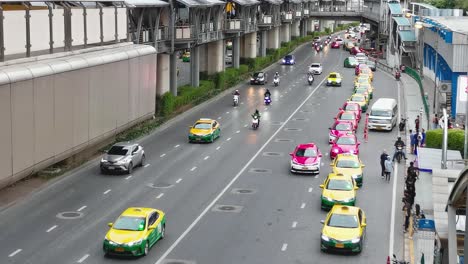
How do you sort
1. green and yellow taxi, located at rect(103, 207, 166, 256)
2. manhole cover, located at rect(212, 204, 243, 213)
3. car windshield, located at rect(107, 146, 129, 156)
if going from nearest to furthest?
green and yellow taxi, located at rect(103, 207, 166, 256), manhole cover, located at rect(212, 204, 243, 213), car windshield, located at rect(107, 146, 129, 156)

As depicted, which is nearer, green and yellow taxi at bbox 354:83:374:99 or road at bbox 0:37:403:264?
road at bbox 0:37:403:264

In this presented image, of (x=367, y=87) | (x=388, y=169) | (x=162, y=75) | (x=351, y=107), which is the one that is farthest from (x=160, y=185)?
(x=367, y=87)

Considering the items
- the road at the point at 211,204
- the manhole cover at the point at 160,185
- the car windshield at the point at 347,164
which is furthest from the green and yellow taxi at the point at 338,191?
the manhole cover at the point at 160,185

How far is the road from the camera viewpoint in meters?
32.7

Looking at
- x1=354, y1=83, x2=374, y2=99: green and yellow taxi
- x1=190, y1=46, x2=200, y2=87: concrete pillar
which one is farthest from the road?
x1=190, y1=46, x2=200, y2=87: concrete pillar

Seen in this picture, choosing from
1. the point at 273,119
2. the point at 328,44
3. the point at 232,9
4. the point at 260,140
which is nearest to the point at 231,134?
the point at 260,140

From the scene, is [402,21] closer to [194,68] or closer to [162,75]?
[194,68]

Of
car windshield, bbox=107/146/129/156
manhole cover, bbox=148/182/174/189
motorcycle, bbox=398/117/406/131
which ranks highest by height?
car windshield, bbox=107/146/129/156

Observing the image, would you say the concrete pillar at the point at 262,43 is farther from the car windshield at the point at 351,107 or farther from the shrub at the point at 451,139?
the shrub at the point at 451,139

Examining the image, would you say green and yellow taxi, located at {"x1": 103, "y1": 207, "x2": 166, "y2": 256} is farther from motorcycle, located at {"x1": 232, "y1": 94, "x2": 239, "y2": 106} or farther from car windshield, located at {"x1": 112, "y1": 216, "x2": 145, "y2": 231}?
motorcycle, located at {"x1": 232, "y1": 94, "x2": 239, "y2": 106}

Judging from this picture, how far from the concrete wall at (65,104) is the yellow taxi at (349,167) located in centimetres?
1356

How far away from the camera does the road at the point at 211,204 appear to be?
107 feet

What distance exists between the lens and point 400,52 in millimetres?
110125

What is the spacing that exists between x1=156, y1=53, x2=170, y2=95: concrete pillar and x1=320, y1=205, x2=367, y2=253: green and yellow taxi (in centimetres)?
3680
